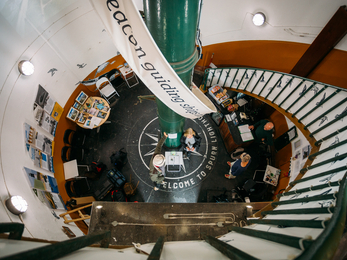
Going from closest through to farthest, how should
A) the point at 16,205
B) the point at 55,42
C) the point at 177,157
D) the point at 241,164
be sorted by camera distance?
the point at 16,205 → the point at 55,42 → the point at 241,164 → the point at 177,157

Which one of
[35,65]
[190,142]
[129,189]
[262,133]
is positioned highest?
[35,65]

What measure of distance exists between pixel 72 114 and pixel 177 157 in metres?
4.65

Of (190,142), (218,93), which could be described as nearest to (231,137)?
(190,142)

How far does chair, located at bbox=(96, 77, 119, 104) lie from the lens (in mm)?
8062

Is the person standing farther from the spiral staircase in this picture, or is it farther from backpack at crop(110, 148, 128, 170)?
backpack at crop(110, 148, 128, 170)

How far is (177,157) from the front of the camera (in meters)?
7.15

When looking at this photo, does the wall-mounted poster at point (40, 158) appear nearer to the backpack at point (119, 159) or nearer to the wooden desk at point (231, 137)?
the backpack at point (119, 159)

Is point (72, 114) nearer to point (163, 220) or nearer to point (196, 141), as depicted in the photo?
point (196, 141)

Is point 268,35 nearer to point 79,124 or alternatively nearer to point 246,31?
point 246,31

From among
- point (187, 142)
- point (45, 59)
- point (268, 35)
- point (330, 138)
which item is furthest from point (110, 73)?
point (330, 138)

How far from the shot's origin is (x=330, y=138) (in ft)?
13.0

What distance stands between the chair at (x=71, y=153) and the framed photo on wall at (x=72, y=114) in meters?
1.20

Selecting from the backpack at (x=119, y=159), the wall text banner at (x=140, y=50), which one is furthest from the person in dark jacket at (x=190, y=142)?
the wall text banner at (x=140, y=50)

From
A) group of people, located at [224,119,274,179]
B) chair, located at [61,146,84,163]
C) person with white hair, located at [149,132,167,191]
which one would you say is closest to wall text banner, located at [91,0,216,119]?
person with white hair, located at [149,132,167,191]
